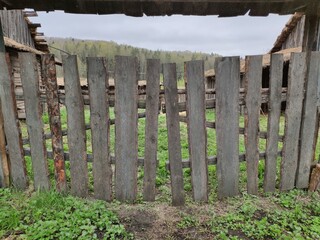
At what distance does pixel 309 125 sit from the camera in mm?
3105

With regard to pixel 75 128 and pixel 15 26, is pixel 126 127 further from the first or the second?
pixel 15 26

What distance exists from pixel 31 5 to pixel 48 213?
2.41 metres

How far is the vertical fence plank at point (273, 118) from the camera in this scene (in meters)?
2.85

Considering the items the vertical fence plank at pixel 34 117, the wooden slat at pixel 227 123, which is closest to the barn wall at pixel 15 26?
the vertical fence plank at pixel 34 117

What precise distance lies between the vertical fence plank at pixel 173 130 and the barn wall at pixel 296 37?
41.4 feet

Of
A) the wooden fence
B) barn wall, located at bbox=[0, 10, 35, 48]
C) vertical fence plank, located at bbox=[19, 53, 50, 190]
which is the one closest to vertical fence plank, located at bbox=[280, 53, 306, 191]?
the wooden fence

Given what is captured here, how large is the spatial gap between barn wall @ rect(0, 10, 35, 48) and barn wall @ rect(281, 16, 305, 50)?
1410cm

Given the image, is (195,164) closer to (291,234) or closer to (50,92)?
(291,234)

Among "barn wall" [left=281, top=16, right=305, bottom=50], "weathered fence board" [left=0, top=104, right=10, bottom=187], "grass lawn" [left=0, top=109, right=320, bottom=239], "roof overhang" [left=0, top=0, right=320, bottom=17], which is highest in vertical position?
"barn wall" [left=281, top=16, right=305, bottom=50]

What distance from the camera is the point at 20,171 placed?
10.3 feet

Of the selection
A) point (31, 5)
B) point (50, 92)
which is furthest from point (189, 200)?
point (31, 5)

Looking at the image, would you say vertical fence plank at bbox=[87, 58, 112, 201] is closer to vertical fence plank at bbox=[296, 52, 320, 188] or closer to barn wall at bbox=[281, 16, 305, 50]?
vertical fence plank at bbox=[296, 52, 320, 188]

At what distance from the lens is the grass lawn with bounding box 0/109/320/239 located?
2455mm

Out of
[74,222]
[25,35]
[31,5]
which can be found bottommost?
[74,222]
